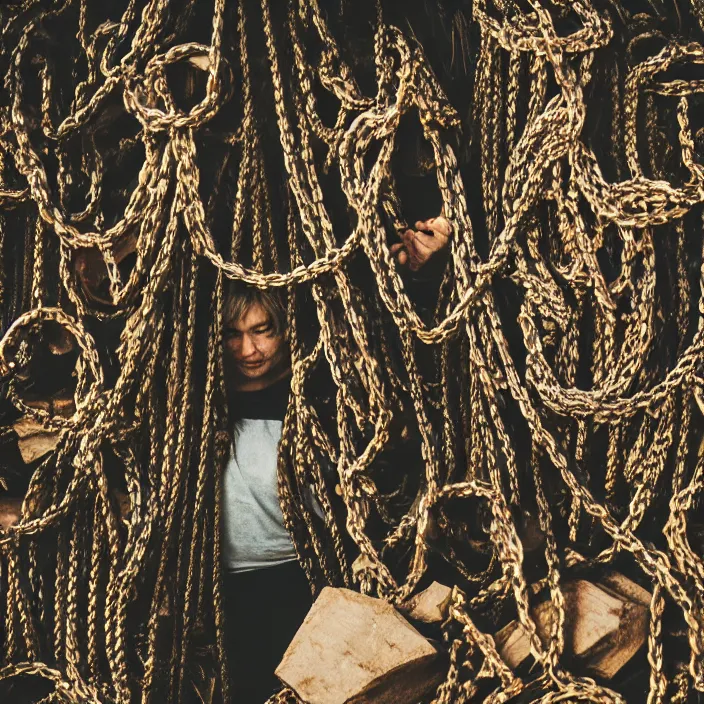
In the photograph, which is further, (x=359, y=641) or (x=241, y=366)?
(x=241, y=366)

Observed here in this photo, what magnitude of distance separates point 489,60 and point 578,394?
55 centimetres

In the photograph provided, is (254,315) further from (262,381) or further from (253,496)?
(253,496)

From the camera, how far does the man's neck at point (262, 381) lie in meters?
1.29

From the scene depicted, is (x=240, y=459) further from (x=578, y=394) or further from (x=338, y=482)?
(x=578, y=394)

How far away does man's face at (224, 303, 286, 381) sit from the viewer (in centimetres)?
128

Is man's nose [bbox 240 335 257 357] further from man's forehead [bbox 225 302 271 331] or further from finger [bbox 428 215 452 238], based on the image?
finger [bbox 428 215 452 238]

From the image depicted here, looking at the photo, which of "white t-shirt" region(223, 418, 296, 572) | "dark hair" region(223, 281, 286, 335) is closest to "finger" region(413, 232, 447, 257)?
"dark hair" region(223, 281, 286, 335)

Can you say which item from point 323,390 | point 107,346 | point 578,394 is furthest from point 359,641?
point 107,346

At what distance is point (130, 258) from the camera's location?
128 centimetres

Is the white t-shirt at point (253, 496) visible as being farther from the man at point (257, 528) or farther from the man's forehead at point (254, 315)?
the man's forehead at point (254, 315)

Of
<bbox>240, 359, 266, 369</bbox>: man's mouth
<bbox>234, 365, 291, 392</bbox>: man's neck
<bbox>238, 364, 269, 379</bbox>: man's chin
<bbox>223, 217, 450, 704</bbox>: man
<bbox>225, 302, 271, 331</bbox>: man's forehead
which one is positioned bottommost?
<bbox>223, 217, 450, 704</bbox>: man

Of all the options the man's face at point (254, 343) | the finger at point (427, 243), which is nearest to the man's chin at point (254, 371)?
the man's face at point (254, 343)

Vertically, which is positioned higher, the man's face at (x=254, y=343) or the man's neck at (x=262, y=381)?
the man's face at (x=254, y=343)

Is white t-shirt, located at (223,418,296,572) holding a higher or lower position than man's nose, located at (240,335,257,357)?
lower
